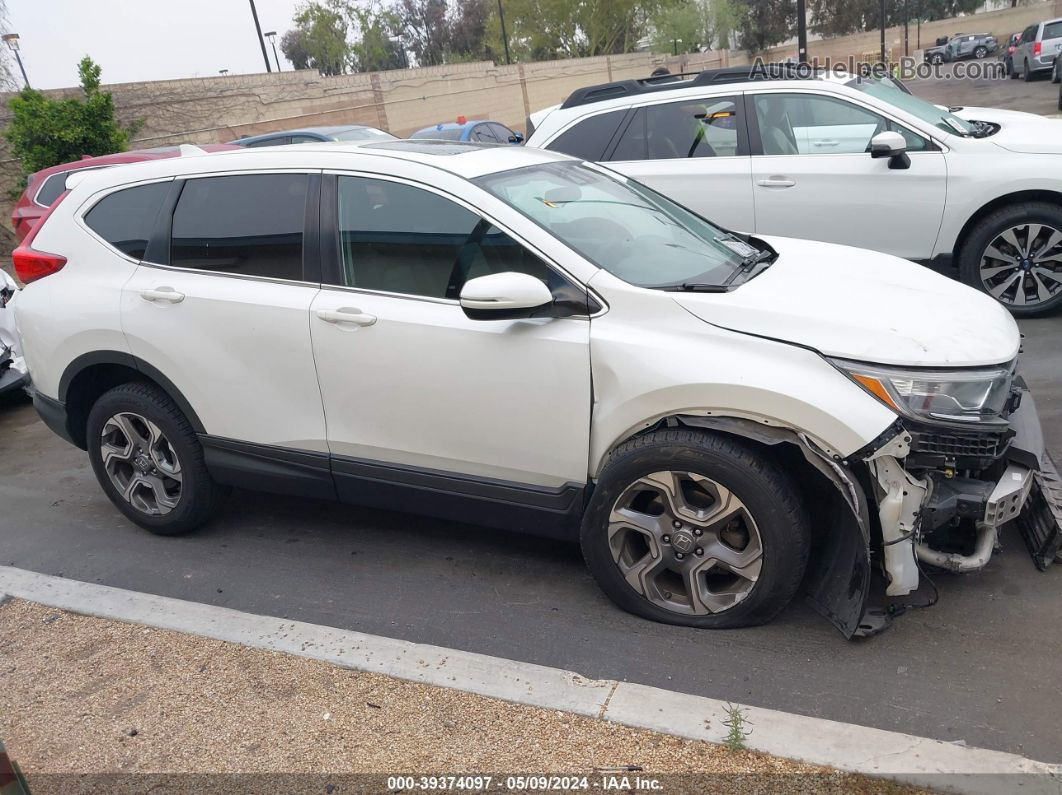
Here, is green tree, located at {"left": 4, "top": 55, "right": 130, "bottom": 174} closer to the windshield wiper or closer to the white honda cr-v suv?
the white honda cr-v suv

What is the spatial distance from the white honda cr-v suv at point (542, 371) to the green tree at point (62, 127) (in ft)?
44.3

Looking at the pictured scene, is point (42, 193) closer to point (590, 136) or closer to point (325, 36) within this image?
point (590, 136)

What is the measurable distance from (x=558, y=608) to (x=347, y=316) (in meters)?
1.46

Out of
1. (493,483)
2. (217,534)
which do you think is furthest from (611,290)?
(217,534)

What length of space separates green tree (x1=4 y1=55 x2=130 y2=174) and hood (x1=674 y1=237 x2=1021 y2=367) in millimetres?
16134

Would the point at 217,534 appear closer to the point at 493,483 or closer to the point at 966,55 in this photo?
the point at 493,483

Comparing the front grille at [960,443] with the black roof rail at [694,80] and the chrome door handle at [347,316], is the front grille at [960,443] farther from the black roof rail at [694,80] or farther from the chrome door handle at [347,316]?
the black roof rail at [694,80]

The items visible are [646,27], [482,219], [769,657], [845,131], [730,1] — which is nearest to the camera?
[769,657]

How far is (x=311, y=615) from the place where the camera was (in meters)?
3.84

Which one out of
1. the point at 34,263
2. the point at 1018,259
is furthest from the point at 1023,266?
the point at 34,263

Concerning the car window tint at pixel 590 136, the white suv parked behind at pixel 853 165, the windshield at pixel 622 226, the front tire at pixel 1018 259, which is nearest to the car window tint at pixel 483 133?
the car window tint at pixel 590 136

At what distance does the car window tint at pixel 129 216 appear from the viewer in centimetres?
439

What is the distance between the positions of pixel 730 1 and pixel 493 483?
68.7 metres

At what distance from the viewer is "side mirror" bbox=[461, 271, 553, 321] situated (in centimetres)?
333
